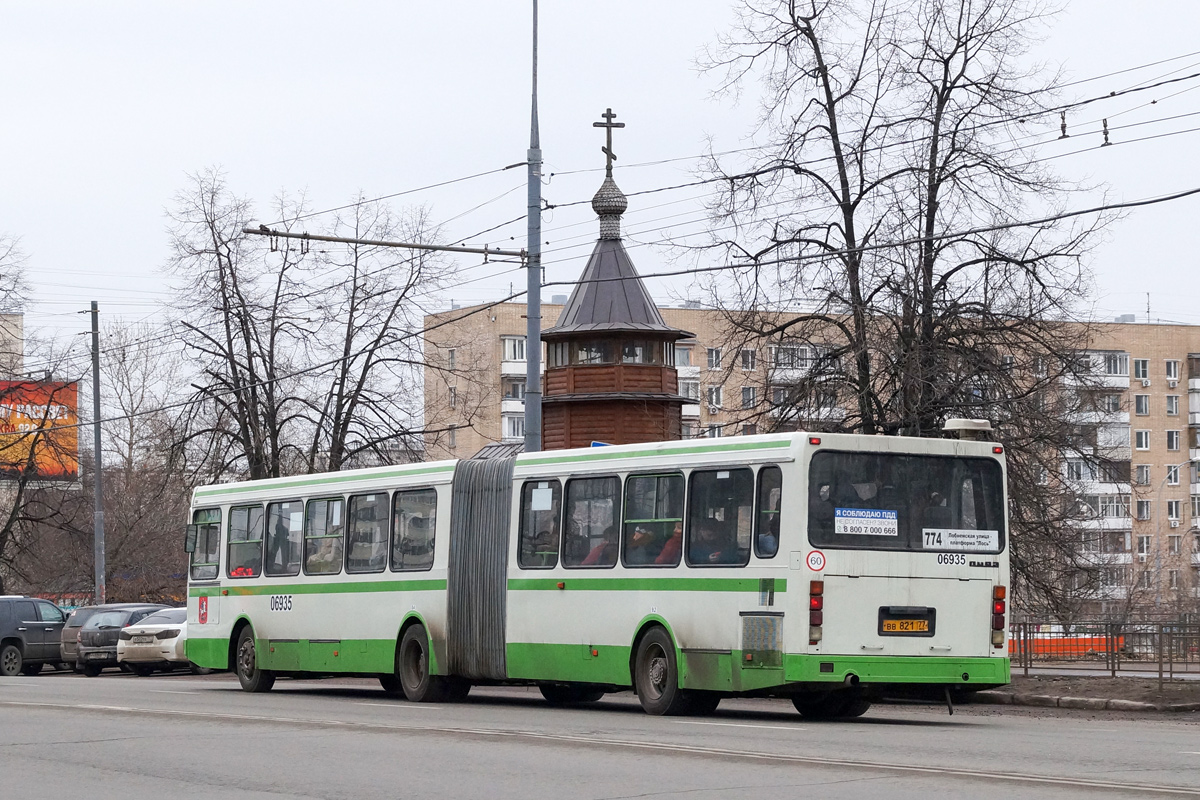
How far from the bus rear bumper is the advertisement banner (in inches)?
1481

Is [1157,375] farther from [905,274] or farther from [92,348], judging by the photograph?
[905,274]

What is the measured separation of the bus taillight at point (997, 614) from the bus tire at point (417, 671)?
7.08 metres

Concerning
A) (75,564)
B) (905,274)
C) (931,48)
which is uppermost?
(931,48)

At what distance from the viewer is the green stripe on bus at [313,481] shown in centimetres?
2125

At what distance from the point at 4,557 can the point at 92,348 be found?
11.5m

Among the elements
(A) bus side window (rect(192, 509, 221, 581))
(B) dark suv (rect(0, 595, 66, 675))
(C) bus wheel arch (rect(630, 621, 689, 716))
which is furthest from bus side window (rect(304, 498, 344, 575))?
(B) dark suv (rect(0, 595, 66, 675))

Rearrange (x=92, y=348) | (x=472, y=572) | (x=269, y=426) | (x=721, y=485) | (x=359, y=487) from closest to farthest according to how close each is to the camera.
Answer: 1. (x=721, y=485)
2. (x=472, y=572)
3. (x=359, y=487)
4. (x=269, y=426)
5. (x=92, y=348)

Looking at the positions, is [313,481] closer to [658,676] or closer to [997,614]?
[658,676]

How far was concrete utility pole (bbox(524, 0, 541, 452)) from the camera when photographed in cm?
2514

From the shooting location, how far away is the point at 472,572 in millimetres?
20344

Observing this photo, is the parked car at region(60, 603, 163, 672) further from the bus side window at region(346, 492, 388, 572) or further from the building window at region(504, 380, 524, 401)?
the building window at region(504, 380, 524, 401)

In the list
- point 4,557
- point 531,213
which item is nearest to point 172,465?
point 4,557

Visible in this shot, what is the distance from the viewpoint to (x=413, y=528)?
69.9ft

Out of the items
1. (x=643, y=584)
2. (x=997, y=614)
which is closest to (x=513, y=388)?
(x=643, y=584)
